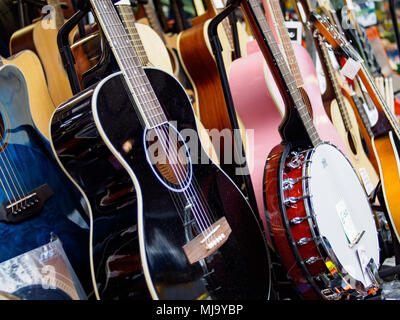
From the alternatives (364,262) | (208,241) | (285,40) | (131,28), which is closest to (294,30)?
(285,40)

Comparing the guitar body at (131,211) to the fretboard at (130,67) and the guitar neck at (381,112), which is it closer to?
the fretboard at (130,67)

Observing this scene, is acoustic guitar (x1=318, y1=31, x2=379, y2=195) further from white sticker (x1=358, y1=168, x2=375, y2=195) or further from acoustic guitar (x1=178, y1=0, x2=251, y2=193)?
acoustic guitar (x1=178, y1=0, x2=251, y2=193)

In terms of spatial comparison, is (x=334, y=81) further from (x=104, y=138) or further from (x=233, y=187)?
(x=104, y=138)

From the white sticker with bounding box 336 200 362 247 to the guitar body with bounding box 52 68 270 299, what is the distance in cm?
35

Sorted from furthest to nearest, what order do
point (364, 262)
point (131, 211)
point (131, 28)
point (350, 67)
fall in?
point (350, 67), point (131, 28), point (364, 262), point (131, 211)

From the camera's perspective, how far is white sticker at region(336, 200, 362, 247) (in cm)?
126

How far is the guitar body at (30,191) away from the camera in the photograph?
1075 millimetres

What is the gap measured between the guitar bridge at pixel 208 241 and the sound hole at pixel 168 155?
0.43 feet

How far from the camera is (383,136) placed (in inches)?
64.5

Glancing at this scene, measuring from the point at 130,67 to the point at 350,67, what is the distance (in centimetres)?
82

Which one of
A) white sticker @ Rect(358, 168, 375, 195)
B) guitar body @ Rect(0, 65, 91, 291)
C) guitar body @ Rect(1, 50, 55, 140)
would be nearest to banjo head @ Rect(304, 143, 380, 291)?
white sticker @ Rect(358, 168, 375, 195)

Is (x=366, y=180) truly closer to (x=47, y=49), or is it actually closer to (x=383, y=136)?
(x=383, y=136)

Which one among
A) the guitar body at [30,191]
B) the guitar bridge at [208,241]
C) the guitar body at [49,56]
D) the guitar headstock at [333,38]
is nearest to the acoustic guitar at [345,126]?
the guitar headstock at [333,38]
